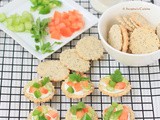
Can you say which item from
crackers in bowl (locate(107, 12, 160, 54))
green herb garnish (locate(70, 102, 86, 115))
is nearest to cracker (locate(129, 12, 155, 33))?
crackers in bowl (locate(107, 12, 160, 54))

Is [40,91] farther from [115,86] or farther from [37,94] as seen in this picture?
[115,86]

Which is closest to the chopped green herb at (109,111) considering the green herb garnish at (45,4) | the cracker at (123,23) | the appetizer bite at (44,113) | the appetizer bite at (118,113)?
the appetizer bite at (118,113)

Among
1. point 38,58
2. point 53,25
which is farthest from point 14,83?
point 53,25

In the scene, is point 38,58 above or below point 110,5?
below

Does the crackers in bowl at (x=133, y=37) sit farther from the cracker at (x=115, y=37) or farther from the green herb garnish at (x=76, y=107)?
the green herb garnish at (x=76, y=107)

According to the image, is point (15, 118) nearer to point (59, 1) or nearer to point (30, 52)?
point (30, 52)

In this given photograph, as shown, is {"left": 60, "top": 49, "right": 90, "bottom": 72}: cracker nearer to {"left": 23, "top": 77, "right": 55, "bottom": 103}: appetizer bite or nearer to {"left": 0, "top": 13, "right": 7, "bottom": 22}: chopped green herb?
{"left": 23, "top": 77, "right": 55, "bottom": 103}: appetizer bite

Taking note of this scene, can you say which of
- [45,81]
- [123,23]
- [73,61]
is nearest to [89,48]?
[73,61]
